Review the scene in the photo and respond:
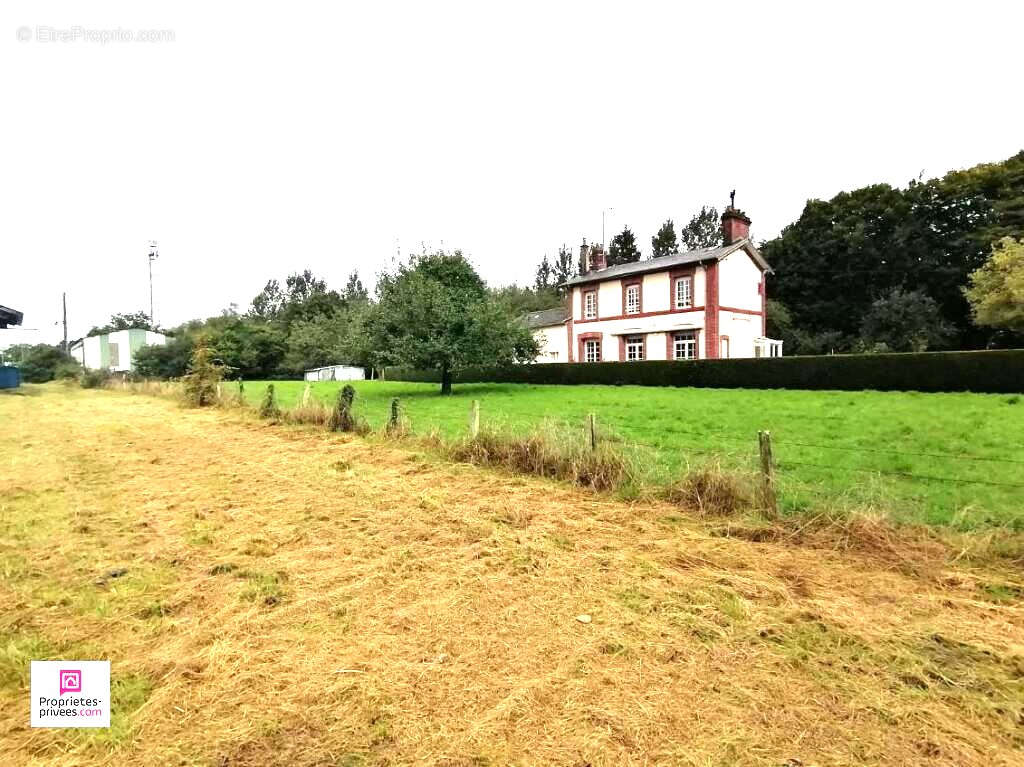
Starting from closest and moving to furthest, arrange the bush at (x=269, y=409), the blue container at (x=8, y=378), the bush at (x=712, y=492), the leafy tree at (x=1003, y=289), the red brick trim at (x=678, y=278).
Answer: the bush at (x=712, y=492) < the bush at (x=269, y=409) < the leafy tree at (x=1003, y=289) < the blue container at (x=8, y=378) < the red brick trim at (x=678, y=278)

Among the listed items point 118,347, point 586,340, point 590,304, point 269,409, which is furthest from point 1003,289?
point 118,347

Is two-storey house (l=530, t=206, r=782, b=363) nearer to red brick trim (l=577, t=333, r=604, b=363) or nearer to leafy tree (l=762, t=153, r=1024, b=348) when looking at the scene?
red brick trim (l=577, t=333, r=604, b=363)

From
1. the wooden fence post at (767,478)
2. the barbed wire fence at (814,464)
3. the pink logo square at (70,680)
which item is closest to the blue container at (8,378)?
the barbed wire fence at (814,464)

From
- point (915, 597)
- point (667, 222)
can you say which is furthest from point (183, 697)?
point (667, 222)

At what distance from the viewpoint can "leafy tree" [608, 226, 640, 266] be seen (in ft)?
212

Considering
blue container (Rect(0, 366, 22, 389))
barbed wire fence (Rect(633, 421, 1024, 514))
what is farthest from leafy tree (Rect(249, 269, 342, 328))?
barbed wire fence (Rect(633, 421, 1024, 514))

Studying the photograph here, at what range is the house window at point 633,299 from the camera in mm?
31394

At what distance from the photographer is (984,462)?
7121mm

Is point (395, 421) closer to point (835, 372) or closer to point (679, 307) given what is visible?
point (835, 372)

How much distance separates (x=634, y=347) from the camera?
1241 inches

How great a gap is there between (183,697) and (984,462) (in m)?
9.00

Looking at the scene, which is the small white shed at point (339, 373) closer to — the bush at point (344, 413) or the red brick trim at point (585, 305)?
the red brick trim at point (585, 305)

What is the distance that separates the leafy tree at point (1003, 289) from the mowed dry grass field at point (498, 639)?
90.9 feet

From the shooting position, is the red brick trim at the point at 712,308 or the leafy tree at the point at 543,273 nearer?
the red brick trim at the point at 712,308
